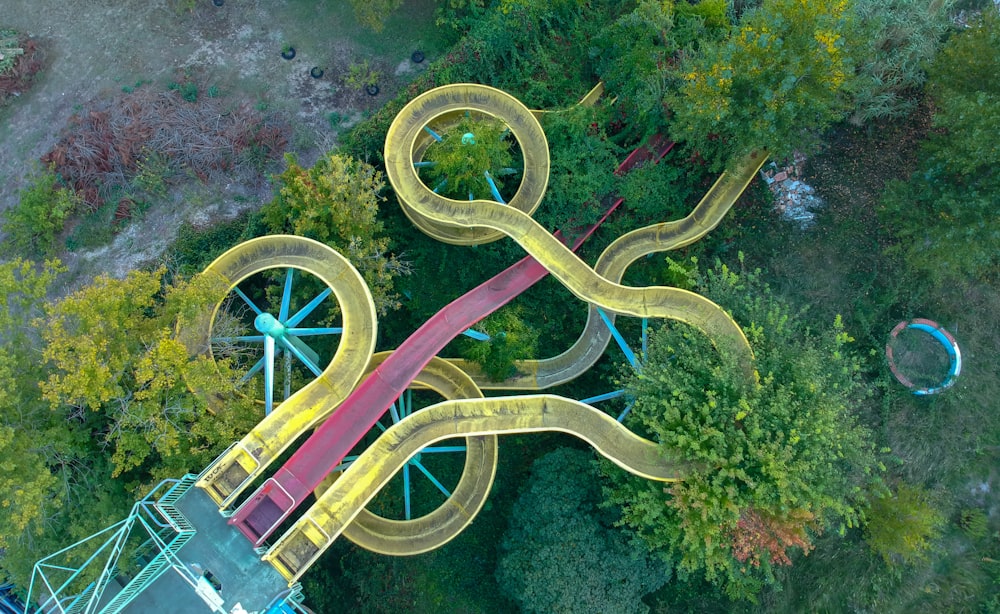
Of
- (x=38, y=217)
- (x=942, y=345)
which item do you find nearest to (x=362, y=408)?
(x=38, y=217)

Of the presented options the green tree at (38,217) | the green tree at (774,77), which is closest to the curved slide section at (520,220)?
the green tree at (774,77)

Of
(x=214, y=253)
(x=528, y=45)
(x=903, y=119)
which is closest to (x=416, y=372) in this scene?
(x=214, y=253)

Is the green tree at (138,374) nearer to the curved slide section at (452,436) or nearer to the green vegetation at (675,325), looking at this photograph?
the green vegetation at (675,325)

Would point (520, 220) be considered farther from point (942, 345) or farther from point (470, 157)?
point (942, 345)

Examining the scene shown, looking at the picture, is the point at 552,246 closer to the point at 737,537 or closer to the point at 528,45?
the point at 528,45

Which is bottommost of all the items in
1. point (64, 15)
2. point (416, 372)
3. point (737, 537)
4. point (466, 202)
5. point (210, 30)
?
point (737, 537)

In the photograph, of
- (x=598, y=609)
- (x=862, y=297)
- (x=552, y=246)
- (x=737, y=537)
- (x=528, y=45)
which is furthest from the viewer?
(x=528, y=45)
